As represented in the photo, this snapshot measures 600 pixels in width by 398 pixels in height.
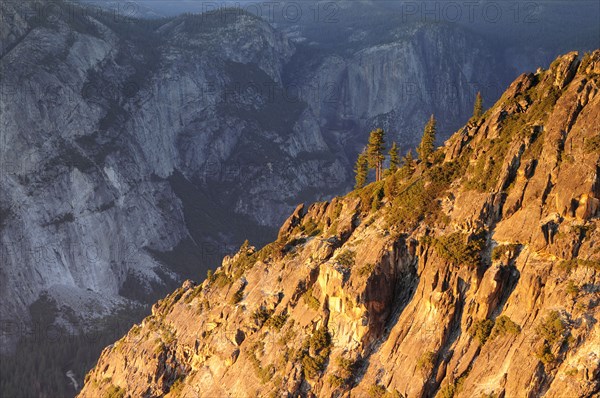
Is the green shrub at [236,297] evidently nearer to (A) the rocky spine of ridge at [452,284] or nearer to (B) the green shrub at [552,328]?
(A) the rocky spine of ridge at [452,284]

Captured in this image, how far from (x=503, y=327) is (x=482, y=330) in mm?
1768

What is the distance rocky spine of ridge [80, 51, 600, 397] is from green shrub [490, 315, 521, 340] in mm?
91

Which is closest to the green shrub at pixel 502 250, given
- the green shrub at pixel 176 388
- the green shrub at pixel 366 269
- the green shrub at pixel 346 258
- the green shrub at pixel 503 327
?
the green shrub at pixel 503 327

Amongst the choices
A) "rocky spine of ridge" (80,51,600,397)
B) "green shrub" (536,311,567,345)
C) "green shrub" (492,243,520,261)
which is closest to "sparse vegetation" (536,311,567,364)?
"green shrub" (536,311,567,345)

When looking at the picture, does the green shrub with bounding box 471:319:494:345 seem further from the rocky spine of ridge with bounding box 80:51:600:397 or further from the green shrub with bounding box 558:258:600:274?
the green shrub with bounding box 558:258:600:274

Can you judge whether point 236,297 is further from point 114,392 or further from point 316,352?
point 114,392

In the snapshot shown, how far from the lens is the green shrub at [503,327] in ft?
177

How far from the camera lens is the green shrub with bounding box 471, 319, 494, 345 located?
55000mm

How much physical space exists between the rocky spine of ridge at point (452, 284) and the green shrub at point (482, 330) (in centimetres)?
12

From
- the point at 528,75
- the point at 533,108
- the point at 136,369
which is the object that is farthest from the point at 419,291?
the point at 136,369

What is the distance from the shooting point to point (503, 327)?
2144 inches

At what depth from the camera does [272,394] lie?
65.2 m

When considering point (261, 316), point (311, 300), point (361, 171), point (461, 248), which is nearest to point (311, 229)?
point (261, 316)

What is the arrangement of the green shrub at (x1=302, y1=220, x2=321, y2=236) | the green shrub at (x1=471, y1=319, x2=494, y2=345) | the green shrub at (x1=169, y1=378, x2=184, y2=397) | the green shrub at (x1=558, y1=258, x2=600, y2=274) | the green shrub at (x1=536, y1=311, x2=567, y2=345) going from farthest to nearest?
the green shrub at (x1=302, y1=220, x2=321, y2=236) → the green shrub at (x1=169, y1=378, x2=184, y2=397) → the green shrub at (x1=471, y1=319, x2=494, y2=345) → the green shrub at (x1=558, y1=258, x2=600, y2=274) → the green shrub at (x1=536, y1=311, x2=567, y2=345)
